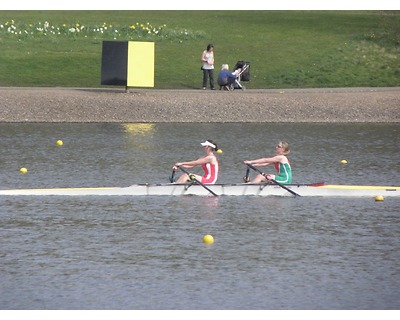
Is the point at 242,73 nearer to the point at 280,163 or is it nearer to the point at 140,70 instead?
the point at 140,70

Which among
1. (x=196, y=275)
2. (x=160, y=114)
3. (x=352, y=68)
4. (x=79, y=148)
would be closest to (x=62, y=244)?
(x=196, y=275)

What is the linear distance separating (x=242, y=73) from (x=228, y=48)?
31.7 ft

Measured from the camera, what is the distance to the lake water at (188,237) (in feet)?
71.9

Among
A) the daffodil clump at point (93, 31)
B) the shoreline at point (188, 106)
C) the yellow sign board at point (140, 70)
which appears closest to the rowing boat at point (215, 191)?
the shoreline at point (188, 106)

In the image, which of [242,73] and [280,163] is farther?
[242,73]

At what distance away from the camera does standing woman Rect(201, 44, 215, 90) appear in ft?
177

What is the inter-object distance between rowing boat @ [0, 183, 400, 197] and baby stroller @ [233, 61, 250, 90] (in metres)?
23.3

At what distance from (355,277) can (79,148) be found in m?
21.3

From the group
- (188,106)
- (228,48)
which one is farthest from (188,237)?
(228,48)

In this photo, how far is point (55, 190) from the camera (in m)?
32.8

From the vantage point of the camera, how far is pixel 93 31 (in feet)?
226

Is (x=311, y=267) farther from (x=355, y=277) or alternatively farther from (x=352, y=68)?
(x=352, y=68)

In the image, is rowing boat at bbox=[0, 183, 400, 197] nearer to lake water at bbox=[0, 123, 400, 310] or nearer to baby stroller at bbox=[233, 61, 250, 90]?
lake water at bbox=[0, 123, 400, 310]

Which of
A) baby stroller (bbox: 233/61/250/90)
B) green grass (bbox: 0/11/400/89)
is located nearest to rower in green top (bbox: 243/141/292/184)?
baby stroller (bbox: 233/61/250/90)
